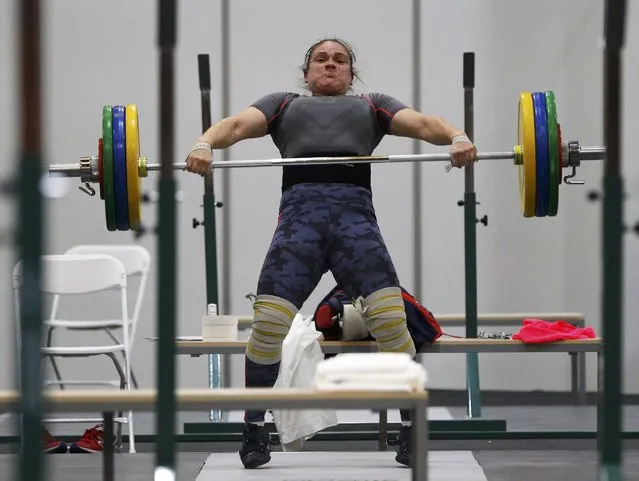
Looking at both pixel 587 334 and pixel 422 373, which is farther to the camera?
pixel 587 334

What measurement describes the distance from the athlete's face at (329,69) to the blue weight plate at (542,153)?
2.22 feet

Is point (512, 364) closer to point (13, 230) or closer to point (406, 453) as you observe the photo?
point (406, 453)

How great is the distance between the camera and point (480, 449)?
177 inches

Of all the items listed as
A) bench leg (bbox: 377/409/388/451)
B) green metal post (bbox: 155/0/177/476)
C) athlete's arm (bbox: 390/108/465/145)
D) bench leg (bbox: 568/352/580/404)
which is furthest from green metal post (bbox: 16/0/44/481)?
bench leg (bbox: 568/352/580/404)

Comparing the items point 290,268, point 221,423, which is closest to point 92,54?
point 221,423

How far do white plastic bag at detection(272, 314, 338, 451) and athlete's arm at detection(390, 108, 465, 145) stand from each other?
0.81m

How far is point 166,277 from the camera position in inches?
67.2

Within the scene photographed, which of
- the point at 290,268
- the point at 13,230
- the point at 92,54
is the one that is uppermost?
the point at 92,54

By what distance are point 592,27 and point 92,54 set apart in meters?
2.81

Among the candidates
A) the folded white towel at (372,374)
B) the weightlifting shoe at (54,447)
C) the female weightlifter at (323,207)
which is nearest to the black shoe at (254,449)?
the female weightlifter at (323,207)

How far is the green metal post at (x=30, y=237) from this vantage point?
4.91 ft

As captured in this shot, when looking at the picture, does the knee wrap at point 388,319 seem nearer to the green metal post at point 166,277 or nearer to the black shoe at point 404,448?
the black shoe at point 404,448

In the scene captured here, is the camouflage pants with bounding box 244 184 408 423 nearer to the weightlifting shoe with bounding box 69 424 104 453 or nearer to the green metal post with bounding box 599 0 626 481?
the weightlifting shoe with bounding box 69 424 104 453

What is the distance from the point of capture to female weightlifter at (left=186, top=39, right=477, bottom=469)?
3.53m
